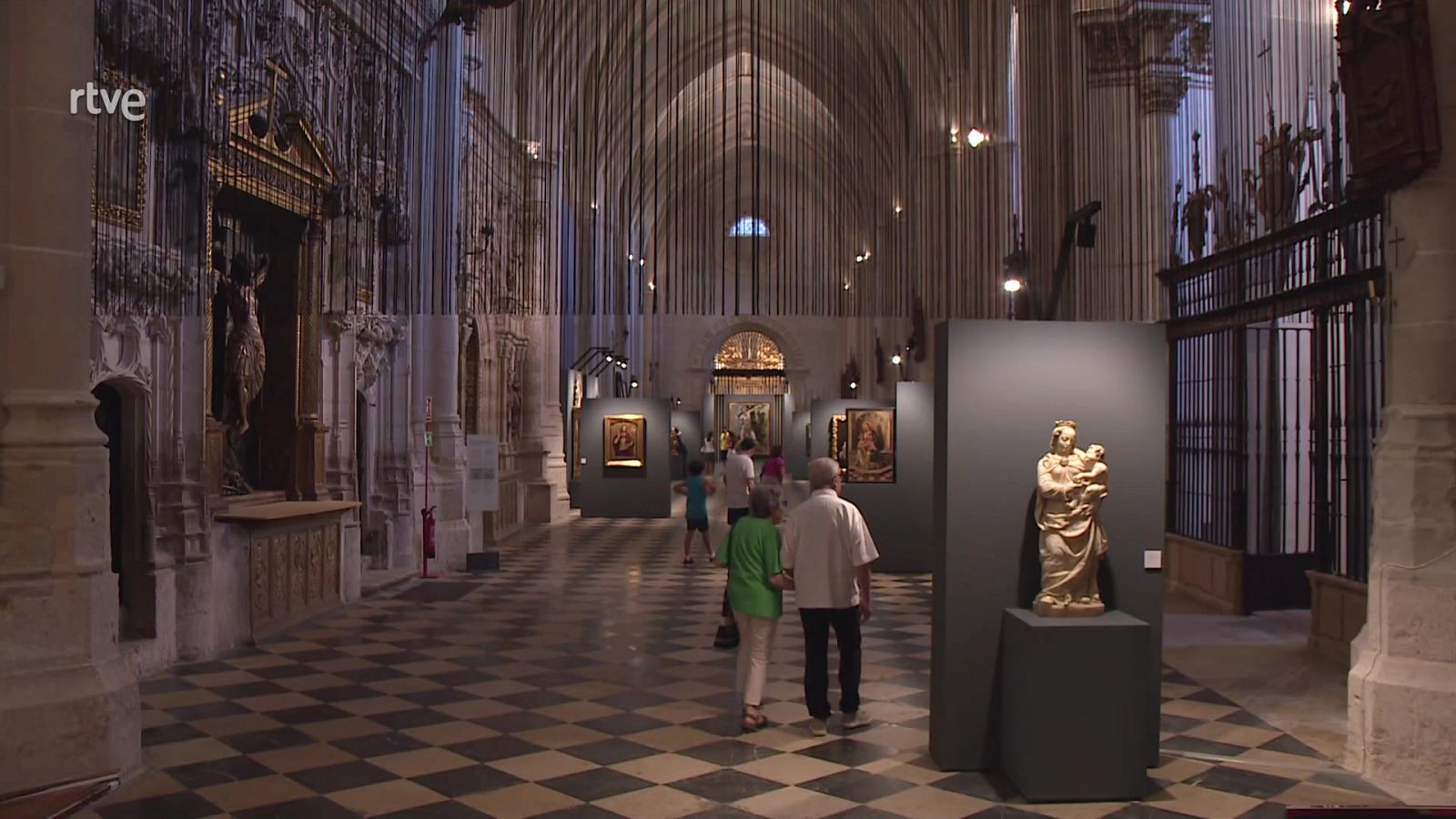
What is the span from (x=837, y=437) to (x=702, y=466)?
3942 mm

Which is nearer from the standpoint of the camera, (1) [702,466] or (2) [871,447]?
(1) [702,466]

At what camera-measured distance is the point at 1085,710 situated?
17.4 feet

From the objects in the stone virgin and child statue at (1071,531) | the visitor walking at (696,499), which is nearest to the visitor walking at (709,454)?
the visitor walking at (696,499)

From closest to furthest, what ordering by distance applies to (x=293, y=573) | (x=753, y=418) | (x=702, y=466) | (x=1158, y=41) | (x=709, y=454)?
1. (x=293, y=573)
2. (x=1158, y=41)
3. (x=702, y=466)
4. (x=709, y=454)
5. (x=753, y=418)

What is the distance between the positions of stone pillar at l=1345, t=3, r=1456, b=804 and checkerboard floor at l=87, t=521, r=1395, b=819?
1.14 ft

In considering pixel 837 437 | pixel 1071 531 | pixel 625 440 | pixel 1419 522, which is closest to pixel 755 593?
pixel 1071 531

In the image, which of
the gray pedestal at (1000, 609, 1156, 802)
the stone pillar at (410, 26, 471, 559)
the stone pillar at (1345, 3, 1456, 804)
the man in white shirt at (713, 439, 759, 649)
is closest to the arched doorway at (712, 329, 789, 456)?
the stone pillar at (410, 26, 471, 559)

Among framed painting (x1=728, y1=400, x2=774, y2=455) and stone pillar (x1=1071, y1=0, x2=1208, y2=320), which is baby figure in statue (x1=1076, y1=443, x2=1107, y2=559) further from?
framed painting (x1=728, y1=400, x2=774, y2=455)

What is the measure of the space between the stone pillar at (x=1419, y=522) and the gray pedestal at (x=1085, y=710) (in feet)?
4.44

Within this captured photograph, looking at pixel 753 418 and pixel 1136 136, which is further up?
pixel 1136 136

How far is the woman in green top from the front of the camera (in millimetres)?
6504

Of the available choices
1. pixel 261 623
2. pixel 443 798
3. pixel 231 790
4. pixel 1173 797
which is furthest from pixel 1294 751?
pixel 261 623

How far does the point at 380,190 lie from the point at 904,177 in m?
19.8

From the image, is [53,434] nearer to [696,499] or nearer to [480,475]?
[480,475]
